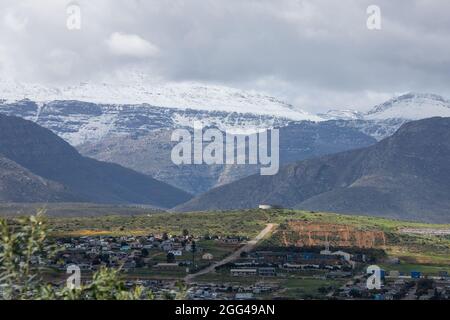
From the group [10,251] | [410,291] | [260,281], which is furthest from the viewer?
[260,281]

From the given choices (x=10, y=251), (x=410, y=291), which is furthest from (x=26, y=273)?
(x=410, y=291)

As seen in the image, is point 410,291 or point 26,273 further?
point 410,291
